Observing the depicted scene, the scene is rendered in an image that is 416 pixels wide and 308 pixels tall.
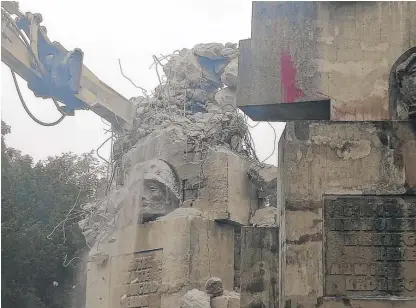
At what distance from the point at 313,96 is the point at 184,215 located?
10.5ft

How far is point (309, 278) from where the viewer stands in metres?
4.71

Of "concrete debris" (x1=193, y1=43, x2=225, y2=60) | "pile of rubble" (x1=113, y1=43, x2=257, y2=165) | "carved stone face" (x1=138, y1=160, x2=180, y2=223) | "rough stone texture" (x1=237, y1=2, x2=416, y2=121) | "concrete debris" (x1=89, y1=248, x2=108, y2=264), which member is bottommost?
"concrete debris" (x1=89, y1=248, x2=108, y2=264)

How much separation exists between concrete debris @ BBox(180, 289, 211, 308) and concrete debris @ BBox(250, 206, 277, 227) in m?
1.35

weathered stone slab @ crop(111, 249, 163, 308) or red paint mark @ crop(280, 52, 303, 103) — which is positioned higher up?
red paint mark @ crop(280, 52, 303, 103)

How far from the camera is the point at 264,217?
342 inches

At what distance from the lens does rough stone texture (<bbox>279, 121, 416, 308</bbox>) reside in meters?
4.74

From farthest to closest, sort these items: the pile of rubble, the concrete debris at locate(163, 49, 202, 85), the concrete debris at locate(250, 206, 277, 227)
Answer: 1. the concrete debris at locate(163, 49, 202, 85)
2. the pile of rubble
3. the concrete debris at locate(250, 206, 277, 227)

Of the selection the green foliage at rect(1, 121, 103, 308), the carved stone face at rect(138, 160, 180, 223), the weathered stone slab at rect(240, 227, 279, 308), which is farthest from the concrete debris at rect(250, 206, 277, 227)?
the green foliage at rect(1, 121, 103, 308)

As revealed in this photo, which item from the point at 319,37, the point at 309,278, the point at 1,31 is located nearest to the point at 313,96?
the point at 319,37

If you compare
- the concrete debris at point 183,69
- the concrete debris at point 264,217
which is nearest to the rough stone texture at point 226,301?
the concrete debris at point 264,217

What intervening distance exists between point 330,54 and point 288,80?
0.33m

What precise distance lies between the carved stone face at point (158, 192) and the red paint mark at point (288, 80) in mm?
3449

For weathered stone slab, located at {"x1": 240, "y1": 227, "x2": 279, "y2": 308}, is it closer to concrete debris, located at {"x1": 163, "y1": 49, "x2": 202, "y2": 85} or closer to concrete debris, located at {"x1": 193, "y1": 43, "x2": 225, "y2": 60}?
concrete debris, located at {"x1": 163, "y1": 49, "x2": 202, "y2": 85}

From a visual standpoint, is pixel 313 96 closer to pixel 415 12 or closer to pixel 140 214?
pixel 415 12
